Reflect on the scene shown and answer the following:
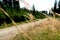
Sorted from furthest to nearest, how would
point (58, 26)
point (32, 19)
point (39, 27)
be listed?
point (39, 27), point (58, 26), point (32, 19)

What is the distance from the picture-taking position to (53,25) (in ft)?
10.4

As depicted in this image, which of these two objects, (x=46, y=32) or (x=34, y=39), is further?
(x=46, y=32)

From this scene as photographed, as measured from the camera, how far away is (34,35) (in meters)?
3.20

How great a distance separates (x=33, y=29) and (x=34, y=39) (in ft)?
0.99

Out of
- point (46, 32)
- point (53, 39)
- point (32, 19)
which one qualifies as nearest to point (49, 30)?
point (46, 32)

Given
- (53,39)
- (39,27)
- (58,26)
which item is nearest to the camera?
(53,39)

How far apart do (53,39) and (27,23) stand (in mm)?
367

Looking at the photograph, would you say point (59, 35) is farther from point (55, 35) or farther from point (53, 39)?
point (53, 39)

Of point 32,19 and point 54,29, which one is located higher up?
point 32,19

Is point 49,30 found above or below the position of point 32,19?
below

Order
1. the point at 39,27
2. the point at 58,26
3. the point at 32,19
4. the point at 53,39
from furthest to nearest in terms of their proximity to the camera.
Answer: the point at 39,27, the point at 58,26, the point at 53,39, the point at 32,19

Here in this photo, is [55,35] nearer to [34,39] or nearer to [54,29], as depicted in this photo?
[54,29]

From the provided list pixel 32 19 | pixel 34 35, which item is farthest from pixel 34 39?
pixel 32 19

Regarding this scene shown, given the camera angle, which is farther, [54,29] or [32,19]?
[54,29]
